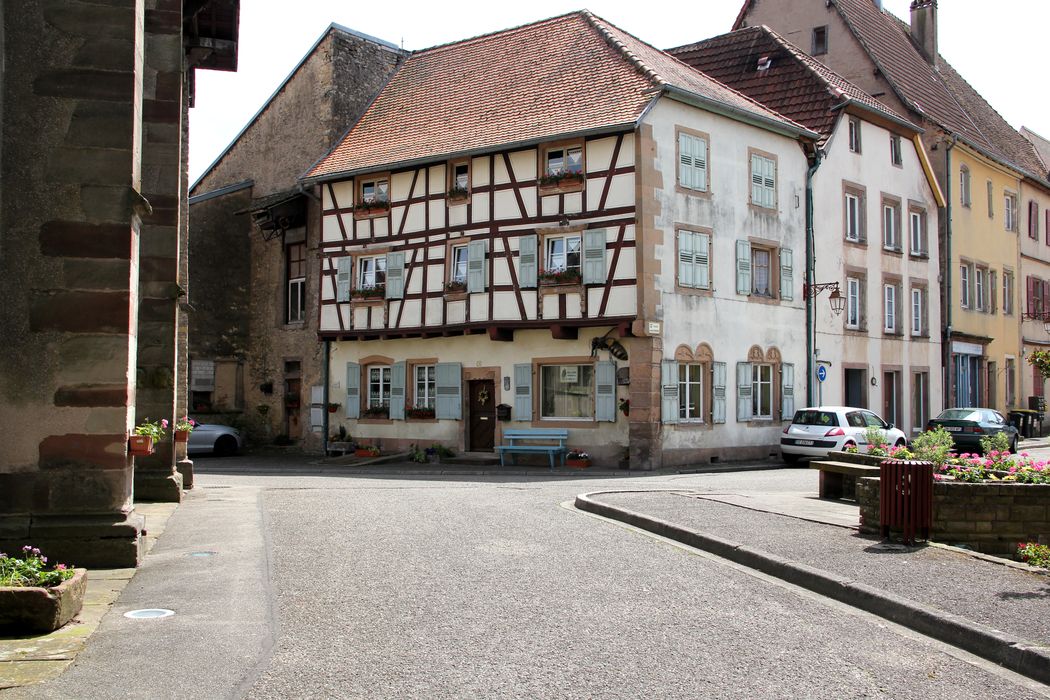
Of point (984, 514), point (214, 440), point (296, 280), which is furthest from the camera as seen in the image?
point (296, 280)

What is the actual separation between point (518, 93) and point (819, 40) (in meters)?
14.6

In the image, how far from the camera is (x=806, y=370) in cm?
2892

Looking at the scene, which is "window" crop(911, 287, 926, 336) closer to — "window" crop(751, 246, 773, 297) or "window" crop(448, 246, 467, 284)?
"window" crop(751, 246, 773, 297)

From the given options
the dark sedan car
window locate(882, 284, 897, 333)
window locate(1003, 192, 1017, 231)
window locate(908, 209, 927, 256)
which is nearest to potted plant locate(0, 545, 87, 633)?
the dark sedan car

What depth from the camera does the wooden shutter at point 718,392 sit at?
25.9 meters

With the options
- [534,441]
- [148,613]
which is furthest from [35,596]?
[534,441]

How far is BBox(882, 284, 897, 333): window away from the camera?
3275 cm

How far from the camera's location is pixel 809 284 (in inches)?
1146

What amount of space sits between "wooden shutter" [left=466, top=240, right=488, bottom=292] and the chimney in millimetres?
25025

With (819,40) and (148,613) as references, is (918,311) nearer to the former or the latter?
(819,40)

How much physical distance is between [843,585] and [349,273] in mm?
22709

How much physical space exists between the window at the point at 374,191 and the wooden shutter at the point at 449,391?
4.88 metres

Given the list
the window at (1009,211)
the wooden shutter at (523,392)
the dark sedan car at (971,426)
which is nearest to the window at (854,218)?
the dark sedan car at (971,426)

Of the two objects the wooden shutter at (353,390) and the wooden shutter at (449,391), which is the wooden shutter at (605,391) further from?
the wooden shutter at (353,390)
